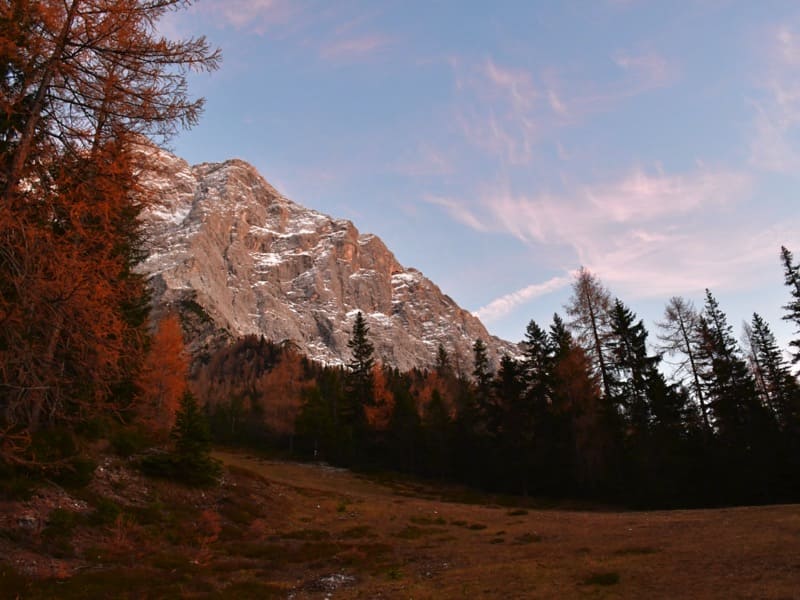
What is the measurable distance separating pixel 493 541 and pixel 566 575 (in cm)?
793

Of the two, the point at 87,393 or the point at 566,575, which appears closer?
the point at 87,393

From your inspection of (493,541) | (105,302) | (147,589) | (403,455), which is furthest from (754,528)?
(403,455)

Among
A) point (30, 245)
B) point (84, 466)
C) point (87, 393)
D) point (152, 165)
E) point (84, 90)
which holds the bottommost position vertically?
point (84, 466)

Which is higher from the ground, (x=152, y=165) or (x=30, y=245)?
(x=152, y=165)

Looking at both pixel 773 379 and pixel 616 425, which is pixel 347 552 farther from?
pixel 773 379

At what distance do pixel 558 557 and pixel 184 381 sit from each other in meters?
46.5

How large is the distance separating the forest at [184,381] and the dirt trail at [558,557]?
7932 millimetres

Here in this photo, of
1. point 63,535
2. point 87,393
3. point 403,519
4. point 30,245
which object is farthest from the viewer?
point 403,519

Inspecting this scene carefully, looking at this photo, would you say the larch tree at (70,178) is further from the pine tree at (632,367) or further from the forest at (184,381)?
the pine tree at (632,367)

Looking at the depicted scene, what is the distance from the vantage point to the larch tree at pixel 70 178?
757cm

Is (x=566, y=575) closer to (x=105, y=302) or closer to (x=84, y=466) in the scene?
(x=105, y=302)

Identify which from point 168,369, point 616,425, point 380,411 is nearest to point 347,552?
point 616,425

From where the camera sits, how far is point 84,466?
1733cm

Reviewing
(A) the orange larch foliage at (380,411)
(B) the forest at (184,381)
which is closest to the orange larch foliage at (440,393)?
(B) the forest at (184,381)
